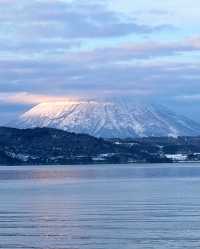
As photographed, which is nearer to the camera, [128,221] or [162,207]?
[128,221]

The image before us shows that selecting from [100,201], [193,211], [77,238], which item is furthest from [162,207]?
[77,238]

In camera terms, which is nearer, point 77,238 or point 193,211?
point 77,238

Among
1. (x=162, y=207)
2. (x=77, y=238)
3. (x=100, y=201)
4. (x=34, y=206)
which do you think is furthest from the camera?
(x=100, y=201)

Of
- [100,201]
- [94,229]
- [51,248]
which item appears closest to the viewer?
[51,248]

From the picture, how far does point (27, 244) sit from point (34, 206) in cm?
2577

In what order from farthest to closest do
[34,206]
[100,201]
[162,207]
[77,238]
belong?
[100,201] < [34,206] < [162,207] < [77,238]

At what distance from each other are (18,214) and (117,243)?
60.8 ft

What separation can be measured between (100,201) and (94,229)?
2451 cm

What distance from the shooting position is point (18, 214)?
202ft

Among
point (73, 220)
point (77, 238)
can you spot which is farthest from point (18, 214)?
point (77, 238)

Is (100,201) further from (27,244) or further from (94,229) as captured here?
(27,244)

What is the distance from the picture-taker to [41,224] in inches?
2112

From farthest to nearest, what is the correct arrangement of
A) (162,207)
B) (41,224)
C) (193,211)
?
(162,207), (193,211), (41,224)

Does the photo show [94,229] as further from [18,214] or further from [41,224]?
[18,214]
